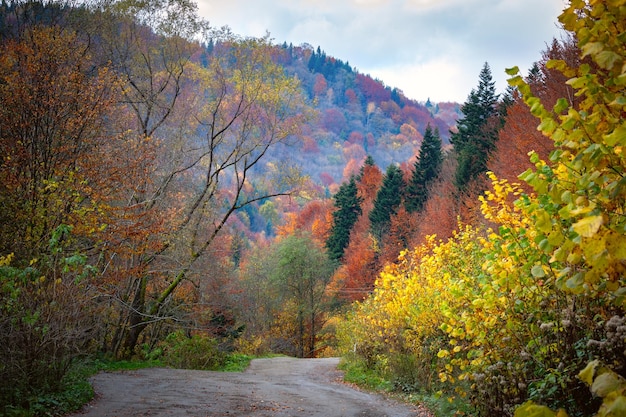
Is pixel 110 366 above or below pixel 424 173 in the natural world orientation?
below

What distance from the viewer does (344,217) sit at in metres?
50.8

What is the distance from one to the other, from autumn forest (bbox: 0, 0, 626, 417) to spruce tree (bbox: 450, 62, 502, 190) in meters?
0.20

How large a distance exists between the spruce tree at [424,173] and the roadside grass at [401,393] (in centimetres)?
2554

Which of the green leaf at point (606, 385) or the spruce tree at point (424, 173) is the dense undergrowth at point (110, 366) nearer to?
the green leaf at point (606, 385)

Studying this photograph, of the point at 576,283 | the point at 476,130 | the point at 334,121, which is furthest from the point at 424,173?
the point at 334,121

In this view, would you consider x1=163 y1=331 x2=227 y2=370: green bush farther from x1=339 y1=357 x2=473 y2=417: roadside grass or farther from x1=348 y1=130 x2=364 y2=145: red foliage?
x1=348 y1=130 x2=364 y2=145: red foliage

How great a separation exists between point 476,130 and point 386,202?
11.0 m

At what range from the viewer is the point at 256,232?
79.1m

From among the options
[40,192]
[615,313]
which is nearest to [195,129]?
[40,192]

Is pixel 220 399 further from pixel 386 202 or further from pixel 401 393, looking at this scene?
pixel 386 202

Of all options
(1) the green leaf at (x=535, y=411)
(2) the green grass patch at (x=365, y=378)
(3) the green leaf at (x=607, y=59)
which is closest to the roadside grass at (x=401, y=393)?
(2) the green grass patch at (x=365, y=378)

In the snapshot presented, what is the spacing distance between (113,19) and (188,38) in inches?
102

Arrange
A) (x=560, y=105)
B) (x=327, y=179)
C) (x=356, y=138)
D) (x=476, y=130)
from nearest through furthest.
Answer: (x=560, y=105)
(x=476, y=130)
(x=327, y=179)
(x=356, y=138)

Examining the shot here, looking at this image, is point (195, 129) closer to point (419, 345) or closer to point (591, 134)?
point (419, 345)
